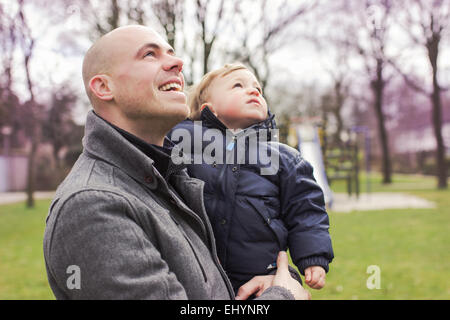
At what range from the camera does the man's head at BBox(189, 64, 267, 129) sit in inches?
90.7

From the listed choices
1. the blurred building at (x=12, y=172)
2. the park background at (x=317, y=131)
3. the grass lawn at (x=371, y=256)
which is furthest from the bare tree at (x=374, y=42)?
the blurred building at (x=12, y=172)

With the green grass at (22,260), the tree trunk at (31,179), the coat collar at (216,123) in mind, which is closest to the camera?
the coat collar at (216,123)

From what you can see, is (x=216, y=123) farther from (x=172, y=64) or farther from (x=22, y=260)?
(x=22, y=260)

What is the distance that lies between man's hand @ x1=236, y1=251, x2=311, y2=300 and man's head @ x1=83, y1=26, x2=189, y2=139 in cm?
80

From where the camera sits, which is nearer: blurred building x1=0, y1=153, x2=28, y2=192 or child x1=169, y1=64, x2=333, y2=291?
child x1=169, y1=64, x2=333, y2=291

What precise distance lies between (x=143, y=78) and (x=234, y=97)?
814 mm

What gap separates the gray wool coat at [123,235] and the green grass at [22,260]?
3964 millimetres

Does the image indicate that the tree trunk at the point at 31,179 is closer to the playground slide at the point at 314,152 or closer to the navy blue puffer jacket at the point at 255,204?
the playground slide at the point at 314,152

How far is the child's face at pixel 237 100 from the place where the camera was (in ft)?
7.55

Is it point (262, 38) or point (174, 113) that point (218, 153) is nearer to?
point (174, 113)

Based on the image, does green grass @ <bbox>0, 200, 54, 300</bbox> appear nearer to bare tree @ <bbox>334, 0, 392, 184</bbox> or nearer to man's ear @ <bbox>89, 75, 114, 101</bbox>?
man's ear @ <bbox>89, 75, 114, 101</bbox>

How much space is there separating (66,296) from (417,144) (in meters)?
57.5

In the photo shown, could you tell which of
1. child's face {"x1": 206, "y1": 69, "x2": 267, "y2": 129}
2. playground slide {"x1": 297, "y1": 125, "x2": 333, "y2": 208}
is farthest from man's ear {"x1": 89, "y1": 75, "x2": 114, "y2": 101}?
playground slide {"x1": 297, "y1": 125, "x2": 333, "y2": 208}

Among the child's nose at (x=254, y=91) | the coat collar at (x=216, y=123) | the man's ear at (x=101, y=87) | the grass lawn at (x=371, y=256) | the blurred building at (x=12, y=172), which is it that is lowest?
the grass lawn at (x=371, y=256)
